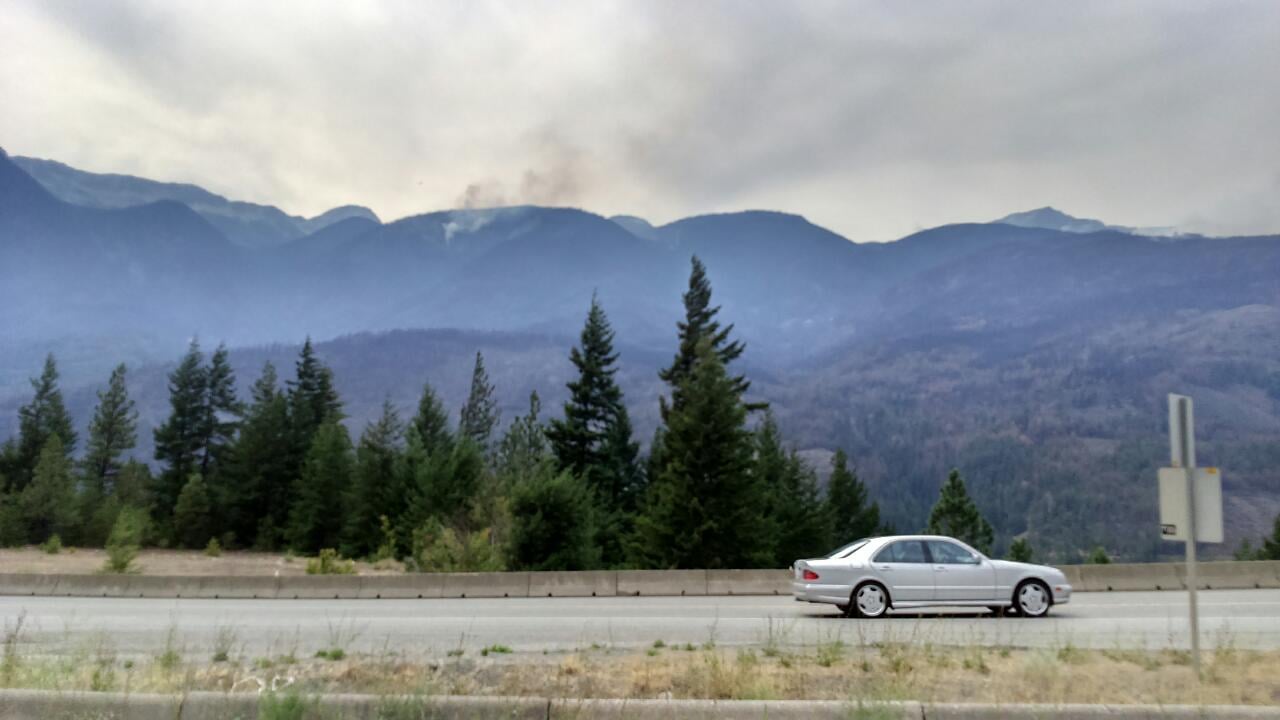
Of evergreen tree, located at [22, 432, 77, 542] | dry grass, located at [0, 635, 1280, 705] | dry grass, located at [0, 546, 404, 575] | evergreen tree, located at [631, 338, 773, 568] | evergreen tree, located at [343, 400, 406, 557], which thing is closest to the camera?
dry grass, located at [0, 635, 1280, 705]

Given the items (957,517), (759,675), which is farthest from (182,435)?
(759,675)

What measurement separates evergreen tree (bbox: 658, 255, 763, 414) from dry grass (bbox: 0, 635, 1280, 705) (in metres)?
46.9

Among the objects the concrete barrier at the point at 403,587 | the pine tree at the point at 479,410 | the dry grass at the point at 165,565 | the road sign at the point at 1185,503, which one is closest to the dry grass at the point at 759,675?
the road sign at the point at 1185,503

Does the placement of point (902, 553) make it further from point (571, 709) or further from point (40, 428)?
point (40, 428)

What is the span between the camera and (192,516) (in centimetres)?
7556

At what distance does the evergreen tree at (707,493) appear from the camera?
142ft

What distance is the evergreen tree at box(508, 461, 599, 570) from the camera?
1597 inches

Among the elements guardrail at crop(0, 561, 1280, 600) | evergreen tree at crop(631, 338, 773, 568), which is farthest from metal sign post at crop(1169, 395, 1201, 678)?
evergreen tree at crop(631, 338, 773, 568)

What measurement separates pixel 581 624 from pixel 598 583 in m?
6.21

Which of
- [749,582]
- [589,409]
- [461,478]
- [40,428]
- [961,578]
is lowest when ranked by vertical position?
[749,582]

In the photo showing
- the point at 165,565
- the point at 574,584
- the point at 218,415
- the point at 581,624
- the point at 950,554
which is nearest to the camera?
the point at 581,624

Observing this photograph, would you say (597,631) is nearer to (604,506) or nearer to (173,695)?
(173,695)

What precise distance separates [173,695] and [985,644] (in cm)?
1025

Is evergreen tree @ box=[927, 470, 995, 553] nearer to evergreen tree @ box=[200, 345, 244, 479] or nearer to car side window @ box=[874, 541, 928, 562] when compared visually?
car side window @ box=[874, 541, 928, 562]
